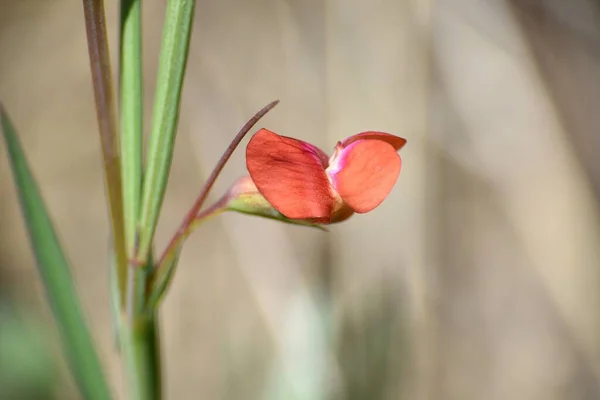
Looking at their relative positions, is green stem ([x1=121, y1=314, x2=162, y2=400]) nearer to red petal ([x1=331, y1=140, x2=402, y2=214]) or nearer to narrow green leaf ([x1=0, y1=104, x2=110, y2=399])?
narrow green leaf ([x1=0, y1=104, x2=110, y2=399])

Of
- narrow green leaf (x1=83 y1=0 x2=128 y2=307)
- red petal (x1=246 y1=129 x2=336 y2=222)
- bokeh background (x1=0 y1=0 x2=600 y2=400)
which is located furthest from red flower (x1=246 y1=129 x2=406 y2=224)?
bokeh background (x1=0 y1=0 x2=600 y2=400)

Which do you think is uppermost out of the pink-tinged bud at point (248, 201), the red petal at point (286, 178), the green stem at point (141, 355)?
the red petal at point (286, 178)

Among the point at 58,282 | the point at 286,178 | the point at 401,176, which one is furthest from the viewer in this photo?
the point at 401,176

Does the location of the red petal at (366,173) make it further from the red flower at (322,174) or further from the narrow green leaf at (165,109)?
the narrow green leaf at (165,109)

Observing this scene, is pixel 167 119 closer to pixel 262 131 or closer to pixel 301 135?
pixel 262 131

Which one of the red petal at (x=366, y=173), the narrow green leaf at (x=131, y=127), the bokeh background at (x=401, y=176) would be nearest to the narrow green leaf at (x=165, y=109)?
the narrow green leaf at (x=131, y=127)

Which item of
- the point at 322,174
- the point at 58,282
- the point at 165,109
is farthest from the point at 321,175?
the point at 58,282

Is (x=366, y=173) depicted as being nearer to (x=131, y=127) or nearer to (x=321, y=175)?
(x=321, y=175)
